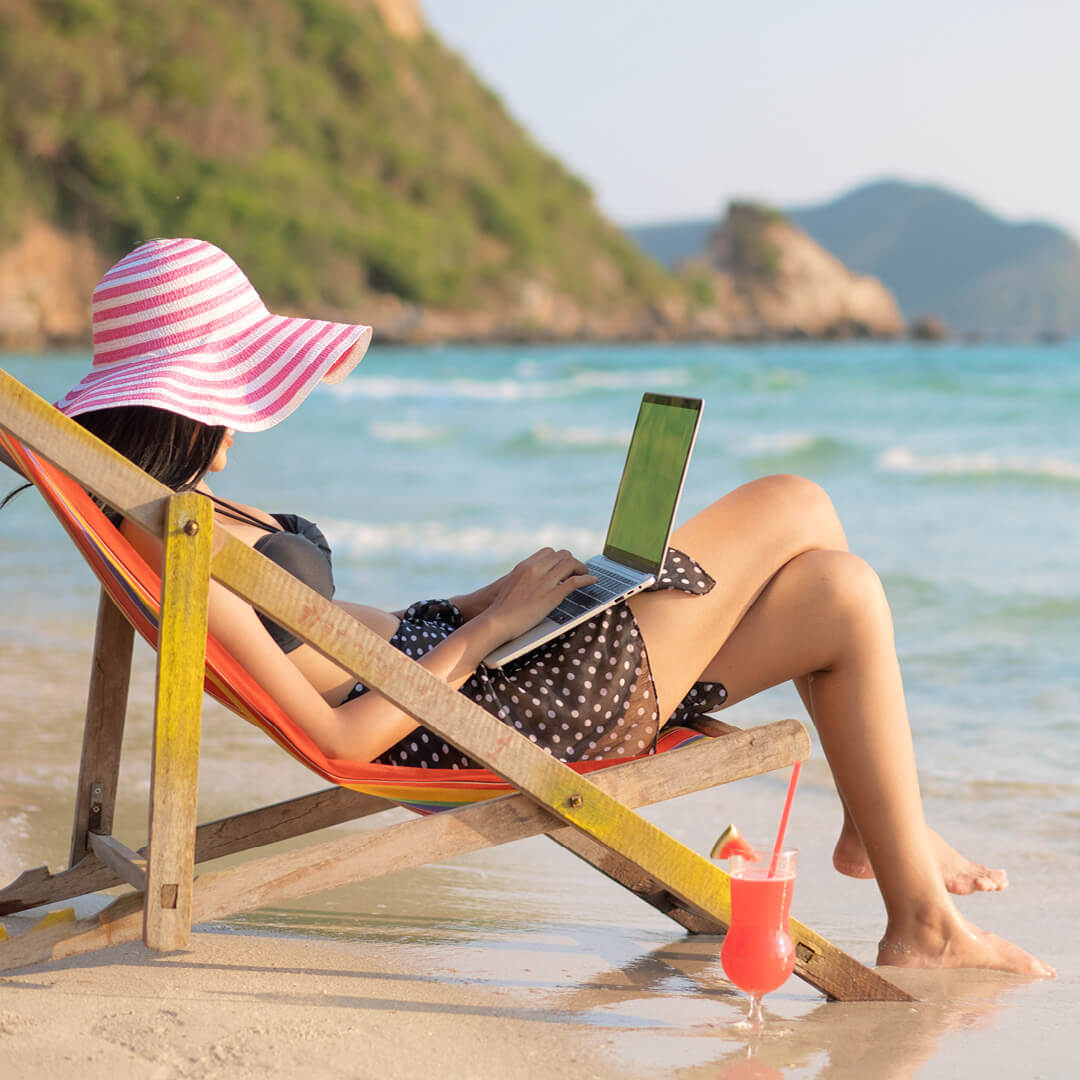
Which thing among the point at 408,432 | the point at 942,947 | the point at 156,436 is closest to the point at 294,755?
the point at 156,436

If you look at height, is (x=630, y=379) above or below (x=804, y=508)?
above

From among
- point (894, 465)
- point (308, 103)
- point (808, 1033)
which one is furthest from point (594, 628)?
point (308, 103)

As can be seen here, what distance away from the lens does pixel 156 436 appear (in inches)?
83.7

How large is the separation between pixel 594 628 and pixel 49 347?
42.8 meters

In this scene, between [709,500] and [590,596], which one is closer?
[590,596]

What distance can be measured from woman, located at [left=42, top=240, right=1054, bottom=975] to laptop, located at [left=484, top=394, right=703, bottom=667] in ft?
0.14

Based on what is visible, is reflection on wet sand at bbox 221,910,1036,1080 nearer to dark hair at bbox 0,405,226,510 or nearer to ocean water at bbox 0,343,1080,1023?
ocean water at bbox 0,343,1080,1023

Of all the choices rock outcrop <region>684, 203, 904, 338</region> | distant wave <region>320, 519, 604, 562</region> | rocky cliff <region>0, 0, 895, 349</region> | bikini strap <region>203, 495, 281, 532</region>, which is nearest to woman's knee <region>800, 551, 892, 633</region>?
bikini strap <region>203, 495, 281, 532</region>

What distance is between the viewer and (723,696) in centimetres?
250

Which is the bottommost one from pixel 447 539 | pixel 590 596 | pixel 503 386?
pixel 447 539

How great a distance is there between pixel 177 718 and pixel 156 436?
1.46 feet

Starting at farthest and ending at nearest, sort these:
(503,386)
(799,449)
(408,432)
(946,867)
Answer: (503,386)
(408,432)
(799,449)
(946,867)

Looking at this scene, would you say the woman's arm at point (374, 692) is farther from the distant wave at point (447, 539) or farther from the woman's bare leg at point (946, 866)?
the distant wave at point (447, 539)

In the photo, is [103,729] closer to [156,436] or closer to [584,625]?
[156,436]
